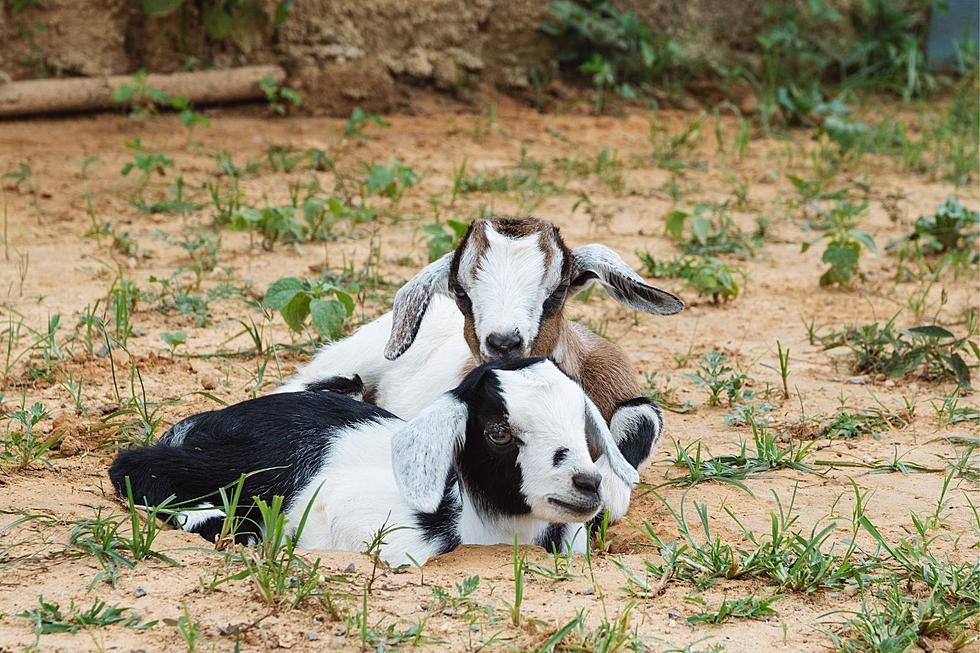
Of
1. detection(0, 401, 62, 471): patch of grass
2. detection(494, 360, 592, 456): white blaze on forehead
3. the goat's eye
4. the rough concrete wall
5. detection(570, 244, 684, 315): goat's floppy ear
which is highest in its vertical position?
the rough concrete wall

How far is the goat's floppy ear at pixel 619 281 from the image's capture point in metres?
4.63

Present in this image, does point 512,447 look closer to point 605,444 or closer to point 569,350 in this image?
point 605,444

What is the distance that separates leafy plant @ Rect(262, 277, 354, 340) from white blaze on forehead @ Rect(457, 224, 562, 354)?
822 mm

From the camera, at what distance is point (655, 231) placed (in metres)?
7.71

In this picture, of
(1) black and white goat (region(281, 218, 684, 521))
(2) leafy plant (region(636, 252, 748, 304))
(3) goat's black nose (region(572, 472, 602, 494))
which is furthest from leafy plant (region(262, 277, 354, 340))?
(2) leafy plant (region(636, 252, 748, 304))

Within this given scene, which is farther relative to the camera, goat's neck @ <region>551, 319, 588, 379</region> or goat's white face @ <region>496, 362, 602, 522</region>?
goat's neck @ <region>551, 319, 588, 379</region>

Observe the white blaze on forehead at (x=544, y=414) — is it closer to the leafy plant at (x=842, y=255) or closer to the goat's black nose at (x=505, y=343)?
the goat's black nose at (x=505, y=343)

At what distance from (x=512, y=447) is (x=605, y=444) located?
32cm

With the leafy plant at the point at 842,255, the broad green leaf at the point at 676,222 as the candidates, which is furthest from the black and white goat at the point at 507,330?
the broad green leaf at the point at 676,222

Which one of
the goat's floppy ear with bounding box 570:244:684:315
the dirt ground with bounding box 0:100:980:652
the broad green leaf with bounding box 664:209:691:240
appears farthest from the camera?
the broad green leaf with bounding box 664:209:691:240

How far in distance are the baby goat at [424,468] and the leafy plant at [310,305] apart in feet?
3.74

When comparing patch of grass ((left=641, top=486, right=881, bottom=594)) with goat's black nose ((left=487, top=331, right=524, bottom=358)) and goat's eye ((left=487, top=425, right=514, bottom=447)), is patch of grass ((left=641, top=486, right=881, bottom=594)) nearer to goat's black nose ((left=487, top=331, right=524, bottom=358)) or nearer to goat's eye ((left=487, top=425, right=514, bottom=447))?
goat's eye ((left=487, top=425, right=514, bottom=447))

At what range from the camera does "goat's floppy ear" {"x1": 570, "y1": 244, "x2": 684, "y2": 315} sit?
15.2 ft

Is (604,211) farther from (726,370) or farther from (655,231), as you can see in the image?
(726,370)
